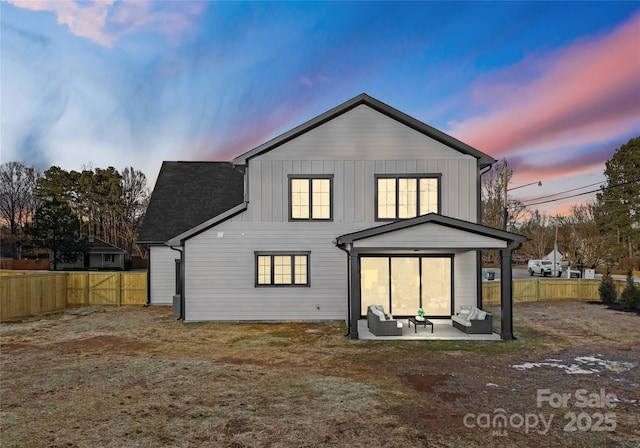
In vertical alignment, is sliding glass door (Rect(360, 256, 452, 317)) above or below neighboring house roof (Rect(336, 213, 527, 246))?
below

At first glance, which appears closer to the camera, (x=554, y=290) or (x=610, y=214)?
(x=554, y=290)

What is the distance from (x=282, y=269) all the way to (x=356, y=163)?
5.18 m

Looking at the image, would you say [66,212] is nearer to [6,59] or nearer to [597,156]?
[6,59]

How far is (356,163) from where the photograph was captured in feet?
47.2

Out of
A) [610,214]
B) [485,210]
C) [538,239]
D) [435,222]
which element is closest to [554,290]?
[435,222]

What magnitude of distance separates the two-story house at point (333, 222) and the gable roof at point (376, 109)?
4 centimetres

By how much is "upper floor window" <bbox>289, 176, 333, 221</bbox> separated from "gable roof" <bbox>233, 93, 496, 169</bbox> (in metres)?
1.61

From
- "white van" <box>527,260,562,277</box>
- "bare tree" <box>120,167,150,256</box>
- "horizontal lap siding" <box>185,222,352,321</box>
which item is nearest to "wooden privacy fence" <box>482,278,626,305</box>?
"horizontal lap siding" <box>185,222,352,321</box>

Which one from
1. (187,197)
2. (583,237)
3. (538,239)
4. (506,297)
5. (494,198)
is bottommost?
(506,297)

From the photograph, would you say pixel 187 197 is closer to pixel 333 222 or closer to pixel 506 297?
pixel 333 222

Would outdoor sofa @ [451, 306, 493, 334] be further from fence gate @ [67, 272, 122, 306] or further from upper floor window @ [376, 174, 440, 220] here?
fence gate @ [67, 272, 122, 306]

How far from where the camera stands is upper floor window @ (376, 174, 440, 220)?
564 inches

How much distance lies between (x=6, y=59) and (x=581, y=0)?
2611 cm

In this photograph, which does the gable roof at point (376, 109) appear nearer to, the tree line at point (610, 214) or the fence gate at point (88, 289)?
the fence gate at point (88, 289)
